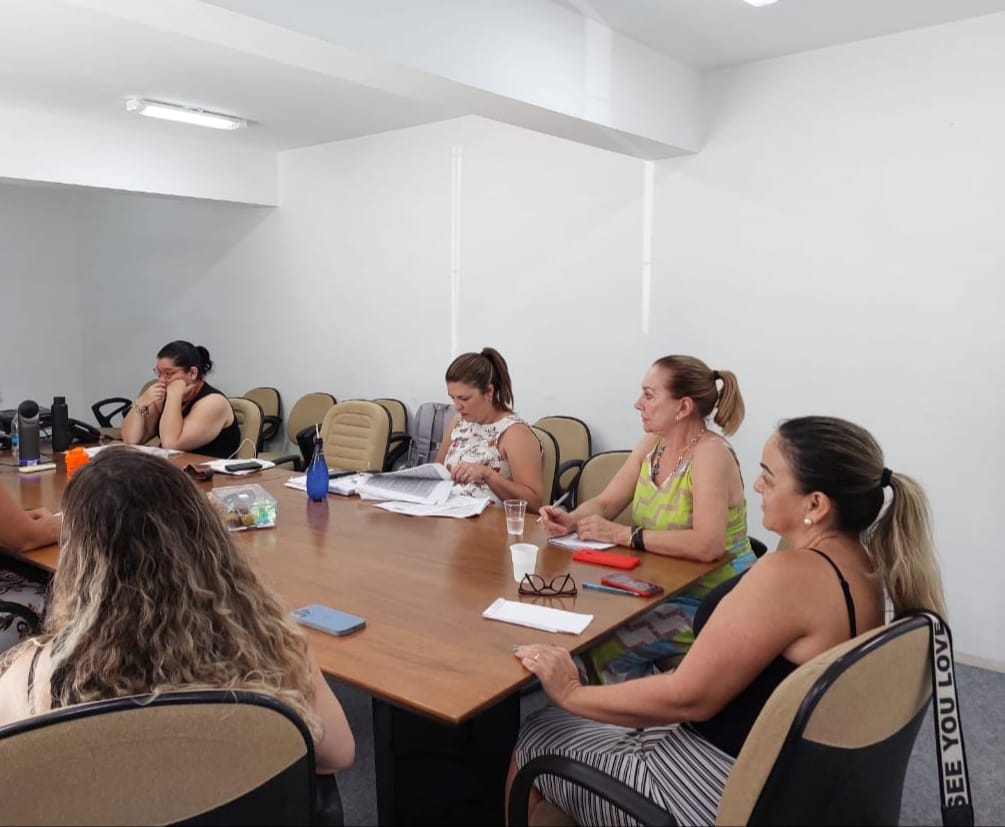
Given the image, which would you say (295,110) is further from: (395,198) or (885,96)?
(885,96)

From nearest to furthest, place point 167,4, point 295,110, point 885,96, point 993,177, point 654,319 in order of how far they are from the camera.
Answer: point 167,4
point 993,177
point 885,96
point 654,319
point 295,110

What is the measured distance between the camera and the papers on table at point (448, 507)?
115 inches

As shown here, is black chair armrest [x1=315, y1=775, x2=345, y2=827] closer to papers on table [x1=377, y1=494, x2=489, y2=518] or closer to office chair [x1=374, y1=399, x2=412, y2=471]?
papers on table [x1=377, y1=494, x2=489, y2=518]

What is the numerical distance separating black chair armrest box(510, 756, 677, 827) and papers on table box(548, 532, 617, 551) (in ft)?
3.20

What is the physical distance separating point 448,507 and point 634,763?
147cm

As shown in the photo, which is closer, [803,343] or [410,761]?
[410,761]

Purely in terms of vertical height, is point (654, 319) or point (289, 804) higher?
point (654, 319)

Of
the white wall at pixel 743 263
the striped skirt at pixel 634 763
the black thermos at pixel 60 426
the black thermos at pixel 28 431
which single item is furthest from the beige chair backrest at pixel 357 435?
the striped skirt at pixel 634 763

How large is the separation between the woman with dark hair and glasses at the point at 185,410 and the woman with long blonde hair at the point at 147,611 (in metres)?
2.99

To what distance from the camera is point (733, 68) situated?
4.03 meters

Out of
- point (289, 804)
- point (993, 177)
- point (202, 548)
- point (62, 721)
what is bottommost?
point (289, 804)

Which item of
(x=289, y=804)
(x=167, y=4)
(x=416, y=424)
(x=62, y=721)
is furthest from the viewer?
(x=416, y=424)

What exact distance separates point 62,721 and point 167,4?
189 cm

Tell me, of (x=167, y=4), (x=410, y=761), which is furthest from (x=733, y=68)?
(x=410, y=761)
